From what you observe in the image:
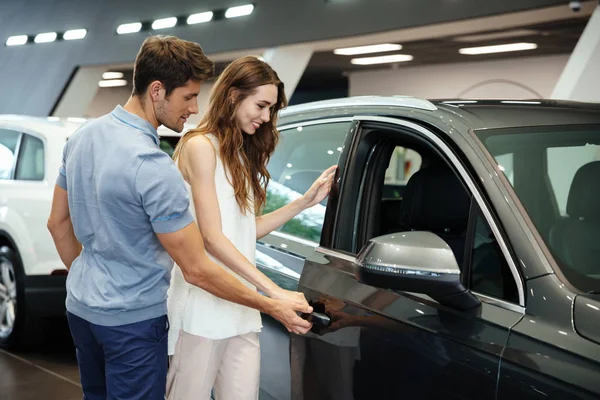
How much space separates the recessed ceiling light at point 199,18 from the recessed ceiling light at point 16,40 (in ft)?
21.9

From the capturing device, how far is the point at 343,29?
11.5 meters

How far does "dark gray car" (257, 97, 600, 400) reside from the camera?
6.69ft

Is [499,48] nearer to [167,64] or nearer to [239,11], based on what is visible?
[239,11]

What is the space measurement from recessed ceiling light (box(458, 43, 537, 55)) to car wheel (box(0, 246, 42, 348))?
8.38 meters

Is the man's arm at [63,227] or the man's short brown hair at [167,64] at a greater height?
the man's short brown hair at [167,64]

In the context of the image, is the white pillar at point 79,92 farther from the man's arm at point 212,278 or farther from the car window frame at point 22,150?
the man's arm at point 212,278

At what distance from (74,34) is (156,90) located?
1641cm

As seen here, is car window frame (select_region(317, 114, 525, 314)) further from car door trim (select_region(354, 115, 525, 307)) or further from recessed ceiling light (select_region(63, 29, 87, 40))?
recessed ceiling light (select_region(63, 29, 87, 40))

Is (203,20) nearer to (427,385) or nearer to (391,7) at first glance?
(391,7)

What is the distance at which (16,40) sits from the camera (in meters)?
19.8

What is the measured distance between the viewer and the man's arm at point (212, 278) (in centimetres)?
224

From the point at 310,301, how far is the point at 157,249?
2.04 feet

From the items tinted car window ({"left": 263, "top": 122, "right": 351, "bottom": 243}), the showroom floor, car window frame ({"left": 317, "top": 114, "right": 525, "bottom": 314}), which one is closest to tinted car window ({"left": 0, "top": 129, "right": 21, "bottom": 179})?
the showroom floor

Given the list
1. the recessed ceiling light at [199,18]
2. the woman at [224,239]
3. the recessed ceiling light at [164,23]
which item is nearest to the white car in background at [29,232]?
the woman at [224,239]
